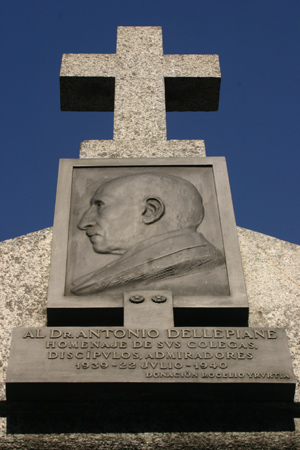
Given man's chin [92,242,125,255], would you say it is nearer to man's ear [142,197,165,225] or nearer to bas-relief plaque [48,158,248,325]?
bas-relief plaque [48,158,248,325]

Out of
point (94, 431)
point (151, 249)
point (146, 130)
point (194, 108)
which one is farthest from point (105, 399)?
point (194, 108)

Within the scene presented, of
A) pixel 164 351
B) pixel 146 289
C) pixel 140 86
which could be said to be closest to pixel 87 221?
pixel 146 289

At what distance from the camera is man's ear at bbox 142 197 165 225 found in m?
4.95

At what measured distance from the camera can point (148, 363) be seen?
3924mm

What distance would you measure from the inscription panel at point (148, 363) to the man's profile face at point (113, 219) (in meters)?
0.88

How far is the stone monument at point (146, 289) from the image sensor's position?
3908mm

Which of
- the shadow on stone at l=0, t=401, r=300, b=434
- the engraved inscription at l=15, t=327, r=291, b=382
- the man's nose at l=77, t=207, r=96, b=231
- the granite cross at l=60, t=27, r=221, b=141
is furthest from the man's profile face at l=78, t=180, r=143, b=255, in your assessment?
the granite cross at l=60, t=27, r=221, b=141

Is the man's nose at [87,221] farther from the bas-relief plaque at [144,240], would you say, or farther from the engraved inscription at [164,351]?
the engraved inscription at [164,351]

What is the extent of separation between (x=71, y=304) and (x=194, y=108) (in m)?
3.35

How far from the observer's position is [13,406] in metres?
4.04

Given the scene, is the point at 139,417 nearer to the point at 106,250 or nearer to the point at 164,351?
the point at 164,351

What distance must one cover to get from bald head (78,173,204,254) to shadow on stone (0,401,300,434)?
1230 millimetres

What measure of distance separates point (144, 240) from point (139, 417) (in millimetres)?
1359

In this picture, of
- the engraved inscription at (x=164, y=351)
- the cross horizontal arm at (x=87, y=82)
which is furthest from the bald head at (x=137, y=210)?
the cross horizontal arm at (x=87, y=82)
